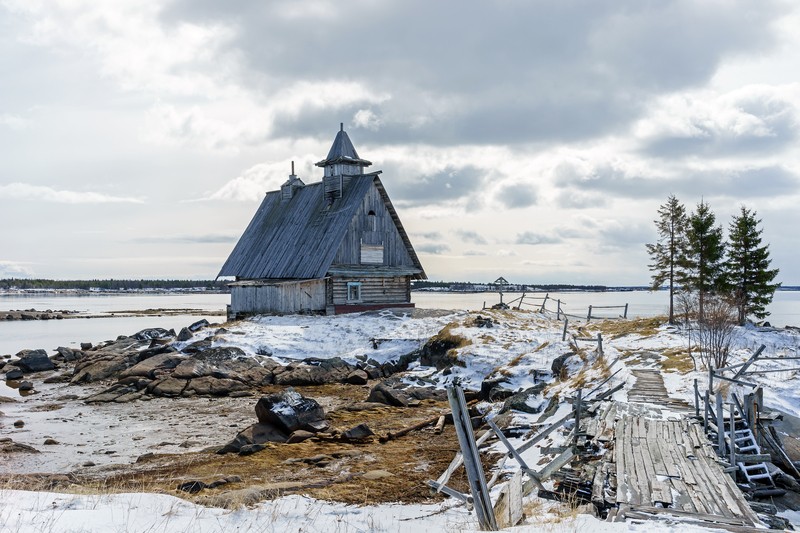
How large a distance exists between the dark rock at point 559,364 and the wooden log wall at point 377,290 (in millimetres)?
17504

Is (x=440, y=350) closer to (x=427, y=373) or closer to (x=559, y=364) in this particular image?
(x=427, y=373)

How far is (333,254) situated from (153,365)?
12.6 m

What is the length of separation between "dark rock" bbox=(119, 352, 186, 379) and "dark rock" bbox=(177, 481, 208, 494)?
15546 mm

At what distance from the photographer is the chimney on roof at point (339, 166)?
133ft

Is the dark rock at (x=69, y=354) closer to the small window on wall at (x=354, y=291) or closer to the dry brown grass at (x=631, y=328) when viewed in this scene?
the small window on wall at (x=354, y=291)

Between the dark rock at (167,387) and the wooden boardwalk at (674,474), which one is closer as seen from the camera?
the wooden boardwalk at (674,474)

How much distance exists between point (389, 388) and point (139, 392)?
9800mm

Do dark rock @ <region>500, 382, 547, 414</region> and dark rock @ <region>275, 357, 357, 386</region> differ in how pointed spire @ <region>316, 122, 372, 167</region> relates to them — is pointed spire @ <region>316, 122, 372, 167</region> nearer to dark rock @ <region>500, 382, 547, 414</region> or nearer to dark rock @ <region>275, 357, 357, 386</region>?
dark rock @ <region>275, 357, 357, 386</region>

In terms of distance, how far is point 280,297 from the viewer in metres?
39.1

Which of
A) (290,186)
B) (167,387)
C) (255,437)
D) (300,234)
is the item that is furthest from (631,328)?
(290,186)

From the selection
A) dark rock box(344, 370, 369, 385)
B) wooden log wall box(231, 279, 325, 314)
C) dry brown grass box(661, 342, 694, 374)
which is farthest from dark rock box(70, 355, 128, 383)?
dry brown grass box(661, 342, 694, 374)

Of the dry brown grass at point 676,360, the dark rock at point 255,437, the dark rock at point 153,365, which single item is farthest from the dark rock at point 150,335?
the dry brown grass at point 676,360

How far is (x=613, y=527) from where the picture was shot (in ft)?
25.2

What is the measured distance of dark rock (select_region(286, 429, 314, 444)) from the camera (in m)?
16.0
